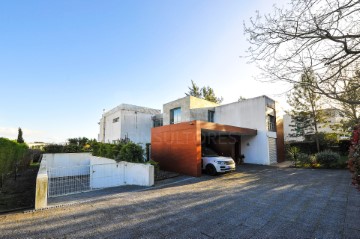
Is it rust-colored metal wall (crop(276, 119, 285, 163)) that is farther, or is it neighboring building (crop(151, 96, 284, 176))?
rust-colored metal wall (crop(276, 119, 285, 163))

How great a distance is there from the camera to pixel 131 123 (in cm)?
2414

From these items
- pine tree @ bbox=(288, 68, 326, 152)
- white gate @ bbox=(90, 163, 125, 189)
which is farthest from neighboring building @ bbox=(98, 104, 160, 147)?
pine tree @ bbox=(288, 68, 326, 152)

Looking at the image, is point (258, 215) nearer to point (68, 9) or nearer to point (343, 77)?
point (343, 77)

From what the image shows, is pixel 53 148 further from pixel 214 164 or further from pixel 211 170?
pixel 214 164

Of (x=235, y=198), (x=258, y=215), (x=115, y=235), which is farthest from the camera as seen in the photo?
(x=235, y=198)

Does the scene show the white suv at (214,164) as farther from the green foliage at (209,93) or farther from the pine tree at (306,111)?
the green foliage at (209,93)

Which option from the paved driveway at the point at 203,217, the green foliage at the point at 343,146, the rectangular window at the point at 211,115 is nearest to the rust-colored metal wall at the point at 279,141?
the green foliage at the point at 343,146

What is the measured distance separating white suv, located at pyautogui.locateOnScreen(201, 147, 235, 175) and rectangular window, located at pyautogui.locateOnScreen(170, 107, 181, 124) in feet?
31.7

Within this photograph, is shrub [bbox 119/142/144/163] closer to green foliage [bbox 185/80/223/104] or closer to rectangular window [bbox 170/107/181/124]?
rectangular window [bbox 170/107/181/124]

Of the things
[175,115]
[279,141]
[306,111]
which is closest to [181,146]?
[175,115]

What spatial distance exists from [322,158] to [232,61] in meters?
12.6

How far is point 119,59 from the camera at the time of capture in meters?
12.4

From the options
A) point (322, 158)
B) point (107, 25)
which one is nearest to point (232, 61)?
point (107, 25)

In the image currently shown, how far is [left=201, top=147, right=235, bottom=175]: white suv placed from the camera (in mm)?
11016
